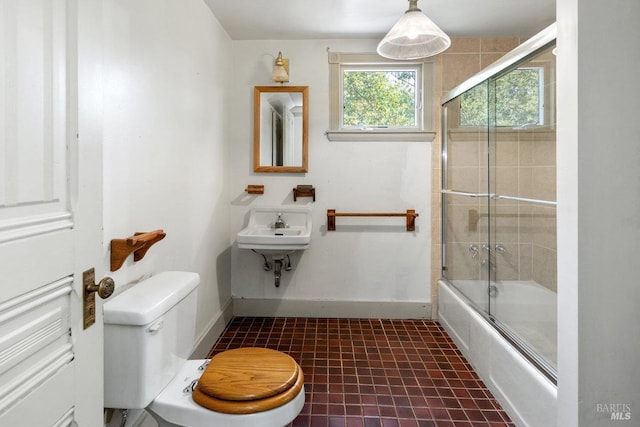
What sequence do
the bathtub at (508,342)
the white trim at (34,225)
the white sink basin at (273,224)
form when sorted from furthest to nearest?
the white sink basin at (273,224), the bathtub at (508,342), the white trim at (34,225)

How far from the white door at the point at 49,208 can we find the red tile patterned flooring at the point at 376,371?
1.24m

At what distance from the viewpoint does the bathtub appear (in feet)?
5.03

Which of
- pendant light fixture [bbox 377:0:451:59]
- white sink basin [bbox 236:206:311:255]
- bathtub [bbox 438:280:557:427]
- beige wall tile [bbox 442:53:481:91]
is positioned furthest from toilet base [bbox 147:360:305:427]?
beige wall tile [bbox 442:53:481:91]

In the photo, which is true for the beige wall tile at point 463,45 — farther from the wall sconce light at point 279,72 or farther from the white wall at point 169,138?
the white wall at point 169,138

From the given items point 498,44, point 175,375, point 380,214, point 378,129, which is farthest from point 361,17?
point 175,375

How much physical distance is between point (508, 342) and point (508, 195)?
0.97m

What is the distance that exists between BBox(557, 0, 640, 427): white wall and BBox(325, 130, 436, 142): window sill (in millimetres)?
1990

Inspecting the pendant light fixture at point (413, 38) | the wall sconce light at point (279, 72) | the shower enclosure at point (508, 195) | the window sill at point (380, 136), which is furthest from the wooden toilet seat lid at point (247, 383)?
Result: the wall sconce light at point (279, 72)

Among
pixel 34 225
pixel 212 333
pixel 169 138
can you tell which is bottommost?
pixel 212 333

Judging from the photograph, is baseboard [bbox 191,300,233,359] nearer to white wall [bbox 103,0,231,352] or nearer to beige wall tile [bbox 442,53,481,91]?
white wall [bbox 103,0,231,352]

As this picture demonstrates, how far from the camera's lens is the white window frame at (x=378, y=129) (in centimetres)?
288

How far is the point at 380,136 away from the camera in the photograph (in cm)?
291

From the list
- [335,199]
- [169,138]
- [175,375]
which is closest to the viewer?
[175,375]

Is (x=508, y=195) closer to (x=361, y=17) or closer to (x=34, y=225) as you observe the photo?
(x=361, y=17)
